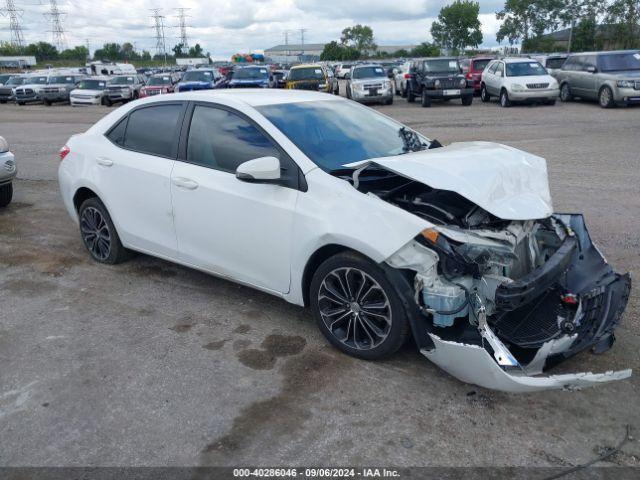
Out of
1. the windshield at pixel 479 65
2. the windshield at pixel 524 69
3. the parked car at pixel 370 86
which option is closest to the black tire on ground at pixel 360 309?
the windshield at pixel 524 69

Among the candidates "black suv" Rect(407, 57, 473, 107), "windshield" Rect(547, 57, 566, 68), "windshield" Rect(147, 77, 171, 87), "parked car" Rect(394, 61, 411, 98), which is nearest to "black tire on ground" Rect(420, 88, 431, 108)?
"black suv" Rect(407, 57, 473, 107)

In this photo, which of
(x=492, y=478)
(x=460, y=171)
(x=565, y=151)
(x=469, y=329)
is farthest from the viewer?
(x=565, y=151)

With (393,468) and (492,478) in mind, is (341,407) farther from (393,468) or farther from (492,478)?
(492,478)

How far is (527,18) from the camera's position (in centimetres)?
7369

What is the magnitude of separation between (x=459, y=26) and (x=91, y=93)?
74.7 meters

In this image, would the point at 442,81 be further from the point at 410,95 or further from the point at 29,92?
the point at 29,92

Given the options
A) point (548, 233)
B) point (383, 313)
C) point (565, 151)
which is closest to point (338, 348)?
point (383, 313)

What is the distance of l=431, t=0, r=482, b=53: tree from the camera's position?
89.2 meters

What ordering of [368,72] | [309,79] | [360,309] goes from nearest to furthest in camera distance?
1. [360,309]
2. [368,72]
3. [309,79]

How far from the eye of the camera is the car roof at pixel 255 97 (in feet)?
15.1

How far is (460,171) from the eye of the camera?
3.76 meters

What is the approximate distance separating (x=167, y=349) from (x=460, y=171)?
237cm

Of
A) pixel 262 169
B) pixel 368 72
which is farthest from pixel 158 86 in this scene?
pixel 262 169

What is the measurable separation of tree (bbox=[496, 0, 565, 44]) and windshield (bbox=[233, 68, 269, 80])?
5741 cm
